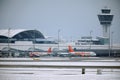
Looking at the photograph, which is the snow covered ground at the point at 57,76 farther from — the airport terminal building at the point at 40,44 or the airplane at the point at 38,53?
the airplane at the point at 38,53

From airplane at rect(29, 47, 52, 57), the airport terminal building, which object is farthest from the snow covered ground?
airplane at rect(29, 47, 52, 57)

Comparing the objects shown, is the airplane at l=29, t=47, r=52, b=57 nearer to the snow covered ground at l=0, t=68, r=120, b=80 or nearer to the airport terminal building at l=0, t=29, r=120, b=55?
the airport terminal building at l=0, t=29, r=120, b=55

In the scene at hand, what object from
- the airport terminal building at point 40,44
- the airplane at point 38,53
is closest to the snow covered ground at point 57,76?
the airport terminal building at point 40,44

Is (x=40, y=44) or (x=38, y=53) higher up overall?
(x=40, y=44)

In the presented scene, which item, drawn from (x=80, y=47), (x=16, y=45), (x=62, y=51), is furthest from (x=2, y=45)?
(x=80, y=47)

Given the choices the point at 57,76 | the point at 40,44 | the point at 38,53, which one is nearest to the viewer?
the point at 57,76

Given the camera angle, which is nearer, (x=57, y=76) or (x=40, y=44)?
(x=57, y=76)

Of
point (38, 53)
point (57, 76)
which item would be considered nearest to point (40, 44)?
point (38, 53)

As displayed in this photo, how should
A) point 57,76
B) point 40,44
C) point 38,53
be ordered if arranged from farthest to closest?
point 40,44 < point 38,53 < point 57,76

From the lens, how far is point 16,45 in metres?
16.0

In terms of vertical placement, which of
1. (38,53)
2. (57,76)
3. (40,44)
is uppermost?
(40,44)

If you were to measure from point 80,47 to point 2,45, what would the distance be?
453 cm

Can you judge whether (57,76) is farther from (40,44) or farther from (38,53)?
(40,44)

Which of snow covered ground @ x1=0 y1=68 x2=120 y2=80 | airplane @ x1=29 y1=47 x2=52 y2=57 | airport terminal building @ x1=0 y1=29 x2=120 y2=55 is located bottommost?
snow covered ground @ x1=0 y1=68 x2=120 y2=80
